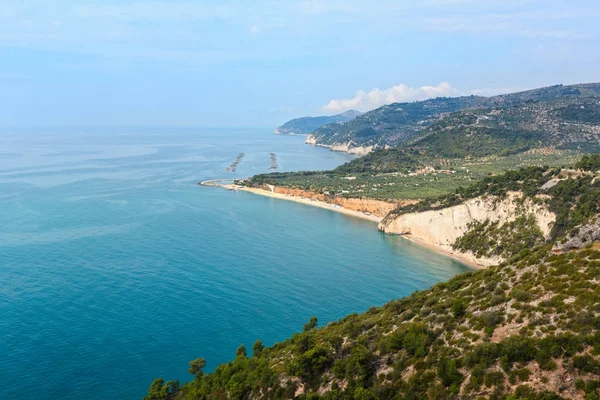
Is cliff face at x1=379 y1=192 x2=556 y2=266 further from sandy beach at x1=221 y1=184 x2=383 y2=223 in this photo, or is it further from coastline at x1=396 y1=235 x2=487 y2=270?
sandy beach at x1=221 y1=184 x2=383 y2=223

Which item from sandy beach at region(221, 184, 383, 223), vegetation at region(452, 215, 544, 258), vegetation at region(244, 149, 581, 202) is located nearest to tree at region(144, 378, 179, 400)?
vegetation at region(452, 215, 544, 258)

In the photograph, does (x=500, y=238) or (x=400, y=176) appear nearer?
(x=500, y=238)

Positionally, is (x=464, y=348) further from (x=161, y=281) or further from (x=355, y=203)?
(x=355, y=203)

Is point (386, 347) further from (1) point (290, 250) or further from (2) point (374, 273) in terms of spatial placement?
(1) point (290, 250)

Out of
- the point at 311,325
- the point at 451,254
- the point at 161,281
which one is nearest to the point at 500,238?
the point at 451,254

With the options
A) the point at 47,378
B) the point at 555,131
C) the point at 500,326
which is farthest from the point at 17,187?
the point at 555,131

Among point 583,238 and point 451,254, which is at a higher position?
point 583,238
